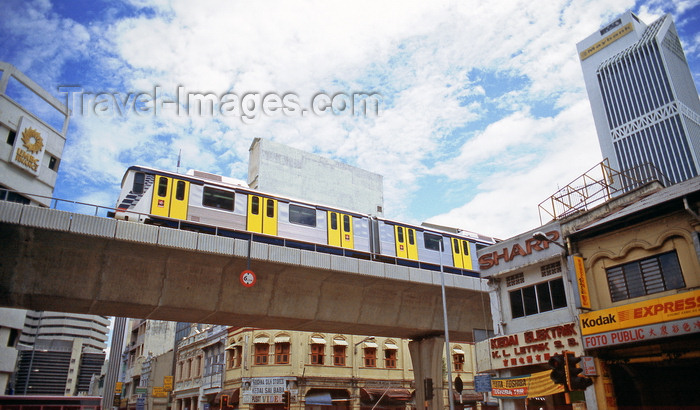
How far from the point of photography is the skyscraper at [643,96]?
137m

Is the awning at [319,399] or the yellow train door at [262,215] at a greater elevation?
the yellow train door at [262,215]

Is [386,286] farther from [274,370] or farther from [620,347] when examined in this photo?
[274,370]

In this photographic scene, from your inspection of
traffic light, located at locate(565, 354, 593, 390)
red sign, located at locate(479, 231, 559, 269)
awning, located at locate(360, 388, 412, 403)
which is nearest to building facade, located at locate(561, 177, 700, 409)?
red sign, located at locate(479, 231, 559, 269)

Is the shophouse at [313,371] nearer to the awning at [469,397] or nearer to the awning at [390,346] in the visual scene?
the awning at [390,346]

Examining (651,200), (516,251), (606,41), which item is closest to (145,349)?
(516,251)

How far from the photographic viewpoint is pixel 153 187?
71.3 feet

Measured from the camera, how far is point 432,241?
31234mm

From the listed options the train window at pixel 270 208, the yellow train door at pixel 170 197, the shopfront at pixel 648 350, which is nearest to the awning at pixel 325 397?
the train window at pixel 270 208

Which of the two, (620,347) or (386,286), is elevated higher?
(386,286)

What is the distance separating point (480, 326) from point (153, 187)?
1927cm

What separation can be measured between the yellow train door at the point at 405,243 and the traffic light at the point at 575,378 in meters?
17.9

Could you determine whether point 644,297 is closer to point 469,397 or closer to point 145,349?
point 469,397

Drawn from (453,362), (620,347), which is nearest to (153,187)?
(620,347)

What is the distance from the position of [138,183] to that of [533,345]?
60.8 feet
